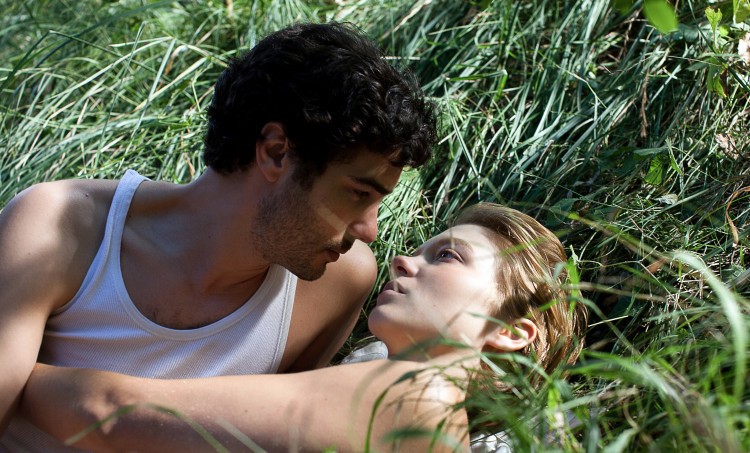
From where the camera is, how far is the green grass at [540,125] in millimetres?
2660

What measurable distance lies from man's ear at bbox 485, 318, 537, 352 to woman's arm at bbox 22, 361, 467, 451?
0.34m

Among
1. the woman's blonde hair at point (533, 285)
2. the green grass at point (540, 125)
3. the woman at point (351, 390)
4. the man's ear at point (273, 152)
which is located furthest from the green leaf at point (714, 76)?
the man's ear at point (273, 152)

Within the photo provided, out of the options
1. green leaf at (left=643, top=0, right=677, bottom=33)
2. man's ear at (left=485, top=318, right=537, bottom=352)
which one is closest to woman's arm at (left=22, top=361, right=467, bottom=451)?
man's ear at (left=485, top=318, right=537, bottom=352)

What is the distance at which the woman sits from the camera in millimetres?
1978

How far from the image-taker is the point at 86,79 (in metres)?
4.02

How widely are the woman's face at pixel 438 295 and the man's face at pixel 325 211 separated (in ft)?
0.60

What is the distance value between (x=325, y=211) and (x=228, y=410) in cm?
61

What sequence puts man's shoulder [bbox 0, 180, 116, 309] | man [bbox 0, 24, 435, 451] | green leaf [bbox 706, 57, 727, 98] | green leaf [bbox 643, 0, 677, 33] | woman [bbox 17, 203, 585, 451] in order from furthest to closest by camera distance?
green leaf [bbox 706, 57, 727, 98] < man [bbox 0, 24, 435, 451] < man's shoulder [bbox 0, 180, 116, 309] < woman [bbox 17, 203, 585, 451] < green leaf [bbox 643, 0, 677, 33]

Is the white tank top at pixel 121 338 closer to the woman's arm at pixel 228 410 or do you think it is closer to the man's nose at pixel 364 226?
the woman's arm at pixel 228 410

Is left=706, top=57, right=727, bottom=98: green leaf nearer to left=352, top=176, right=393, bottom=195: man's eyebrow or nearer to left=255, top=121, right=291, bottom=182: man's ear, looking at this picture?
left=352, top=176, right=393, bottom=195: man's eyebrow

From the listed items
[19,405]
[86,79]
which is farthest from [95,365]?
[86,79]

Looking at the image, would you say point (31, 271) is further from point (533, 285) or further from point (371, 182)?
point (533, 285)

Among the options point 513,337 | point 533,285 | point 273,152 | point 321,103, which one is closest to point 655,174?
point 533,285

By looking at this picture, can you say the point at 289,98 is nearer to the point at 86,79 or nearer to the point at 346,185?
the point at 346,185
